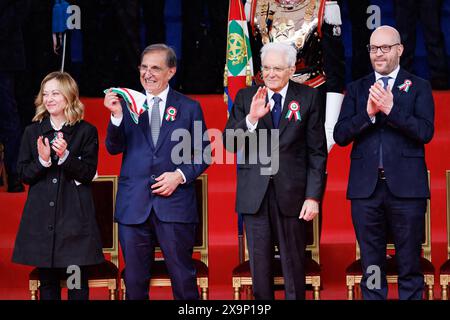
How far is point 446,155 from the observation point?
7957 mm

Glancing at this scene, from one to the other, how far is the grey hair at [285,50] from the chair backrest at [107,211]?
1.21 metres

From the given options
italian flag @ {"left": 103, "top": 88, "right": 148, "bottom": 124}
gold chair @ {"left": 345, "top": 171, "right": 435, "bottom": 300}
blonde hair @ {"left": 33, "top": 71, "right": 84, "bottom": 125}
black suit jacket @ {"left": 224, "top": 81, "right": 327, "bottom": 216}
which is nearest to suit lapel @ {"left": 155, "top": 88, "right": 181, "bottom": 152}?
italian flag @ {"left": 103, "top": 88, "right": 148, "bottom": 124}

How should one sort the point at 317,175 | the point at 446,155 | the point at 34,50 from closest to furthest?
the point at 317,175
the point at 446,155
the point at 34,50

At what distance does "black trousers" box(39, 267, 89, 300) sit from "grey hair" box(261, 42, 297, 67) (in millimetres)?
1445

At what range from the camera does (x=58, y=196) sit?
19.5 ft

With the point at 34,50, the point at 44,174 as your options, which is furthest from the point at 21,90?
the point at 44,174

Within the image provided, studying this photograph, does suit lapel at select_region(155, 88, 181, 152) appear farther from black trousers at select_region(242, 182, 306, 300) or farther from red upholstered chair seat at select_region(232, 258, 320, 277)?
red upholstered chair seat at select_region(232, 258, 320, 277)

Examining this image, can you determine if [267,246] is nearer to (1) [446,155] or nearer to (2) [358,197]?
(2) [358,197]

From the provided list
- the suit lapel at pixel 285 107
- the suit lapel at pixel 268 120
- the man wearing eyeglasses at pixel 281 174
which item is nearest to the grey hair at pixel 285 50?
the man wearing eyeglasses at pixel 281 174

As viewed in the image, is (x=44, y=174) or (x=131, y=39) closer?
(x=44, y=174)

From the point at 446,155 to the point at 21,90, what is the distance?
293cm

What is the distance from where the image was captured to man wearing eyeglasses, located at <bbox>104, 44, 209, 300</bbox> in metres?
5.90

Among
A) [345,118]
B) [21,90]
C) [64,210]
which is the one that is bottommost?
[64,210]

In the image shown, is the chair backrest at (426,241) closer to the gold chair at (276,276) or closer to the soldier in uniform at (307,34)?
the gold chair at (276,276)
